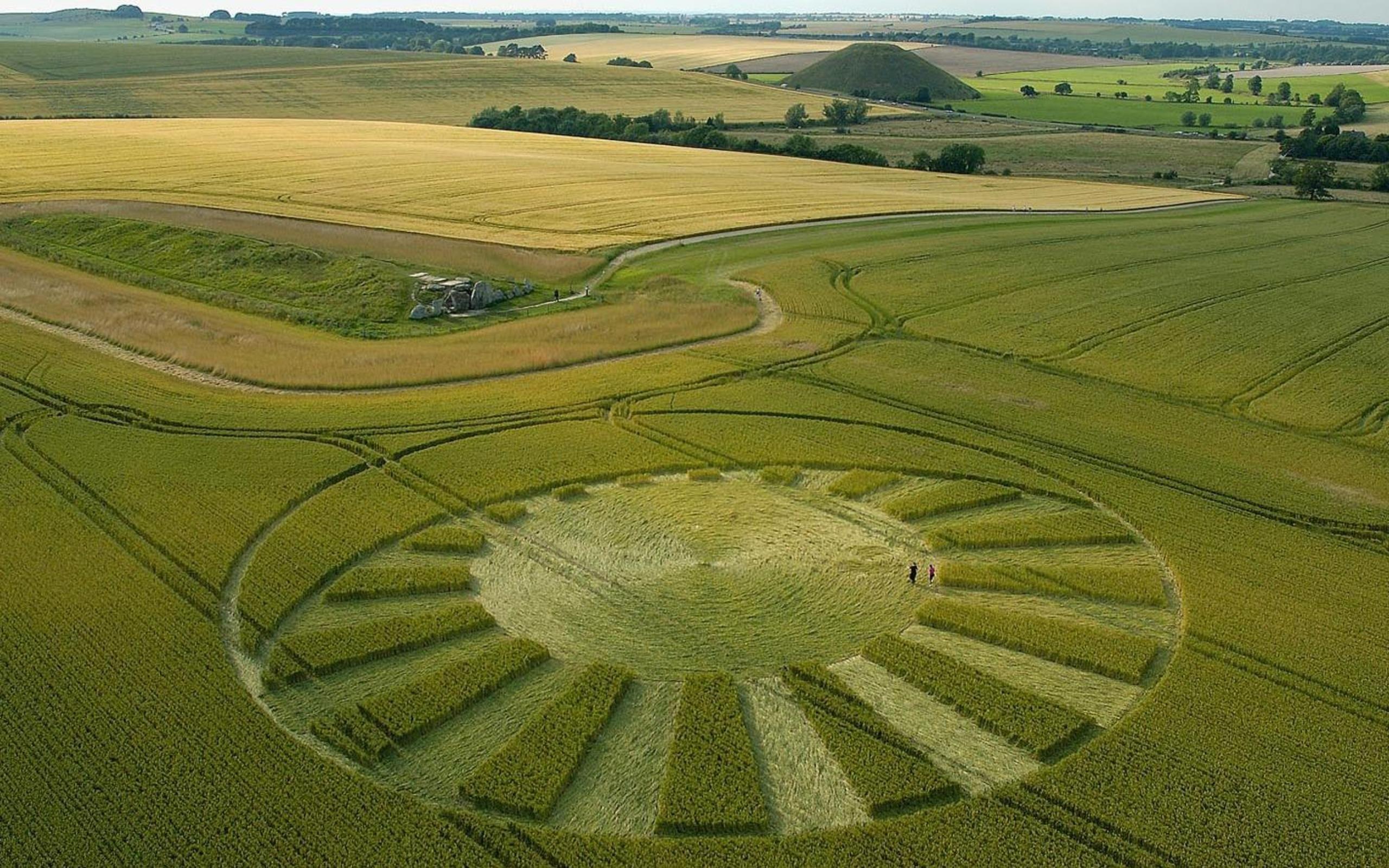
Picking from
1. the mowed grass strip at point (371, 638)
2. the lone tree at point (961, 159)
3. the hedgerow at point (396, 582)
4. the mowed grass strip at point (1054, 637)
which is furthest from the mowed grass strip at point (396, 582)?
the lone tree at point (961, 159)

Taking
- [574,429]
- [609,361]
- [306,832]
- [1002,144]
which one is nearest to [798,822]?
[306,832]

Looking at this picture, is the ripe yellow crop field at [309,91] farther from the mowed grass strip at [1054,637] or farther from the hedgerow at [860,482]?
the mowed grass strip at [1054,637]

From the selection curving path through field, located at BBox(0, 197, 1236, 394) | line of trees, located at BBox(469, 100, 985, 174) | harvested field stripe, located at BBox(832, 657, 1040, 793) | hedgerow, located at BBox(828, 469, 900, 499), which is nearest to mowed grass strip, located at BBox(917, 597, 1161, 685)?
harvested field stripe, located at BBox(832, 657, 1040, 793)

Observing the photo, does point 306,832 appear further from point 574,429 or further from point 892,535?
point 574,429

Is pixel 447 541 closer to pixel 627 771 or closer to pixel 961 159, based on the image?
pixel 627 771

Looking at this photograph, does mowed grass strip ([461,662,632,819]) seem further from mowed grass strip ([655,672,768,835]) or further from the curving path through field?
the curving path through field

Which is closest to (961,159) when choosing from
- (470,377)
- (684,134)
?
(684,134)
